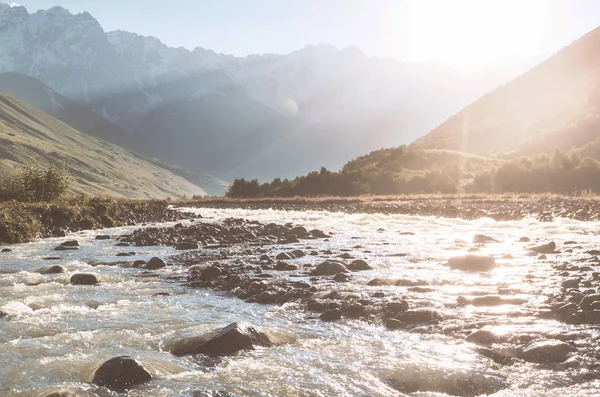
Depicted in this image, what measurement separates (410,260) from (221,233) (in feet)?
53.2

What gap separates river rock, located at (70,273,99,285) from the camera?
576 inches

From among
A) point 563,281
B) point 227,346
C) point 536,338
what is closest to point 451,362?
point 536,338

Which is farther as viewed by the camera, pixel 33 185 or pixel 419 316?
pixel 33 185

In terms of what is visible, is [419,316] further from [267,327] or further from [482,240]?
[482,240]

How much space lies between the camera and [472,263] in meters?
16.9

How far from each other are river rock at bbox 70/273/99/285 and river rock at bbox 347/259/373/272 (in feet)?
28.7

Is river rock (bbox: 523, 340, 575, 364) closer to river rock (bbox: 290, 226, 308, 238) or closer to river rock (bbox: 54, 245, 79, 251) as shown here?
river rock (bbox: 54, 245, 79, 251)

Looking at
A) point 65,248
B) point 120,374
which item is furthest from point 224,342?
point 65,248

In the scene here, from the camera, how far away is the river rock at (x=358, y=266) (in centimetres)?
1719

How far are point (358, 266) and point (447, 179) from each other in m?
86.9

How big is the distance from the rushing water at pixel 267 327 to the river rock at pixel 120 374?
19cm

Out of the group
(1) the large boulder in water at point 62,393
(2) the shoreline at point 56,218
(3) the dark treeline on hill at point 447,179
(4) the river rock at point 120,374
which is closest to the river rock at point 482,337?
(4) the river rock at point 120,374

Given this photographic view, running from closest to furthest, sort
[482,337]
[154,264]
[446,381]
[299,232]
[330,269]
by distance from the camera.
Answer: [446,381] → [482,337] → [330,269] → [154,264] → [299,232]

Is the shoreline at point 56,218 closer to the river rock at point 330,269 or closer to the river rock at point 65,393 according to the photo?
the river rock at point 330,269
